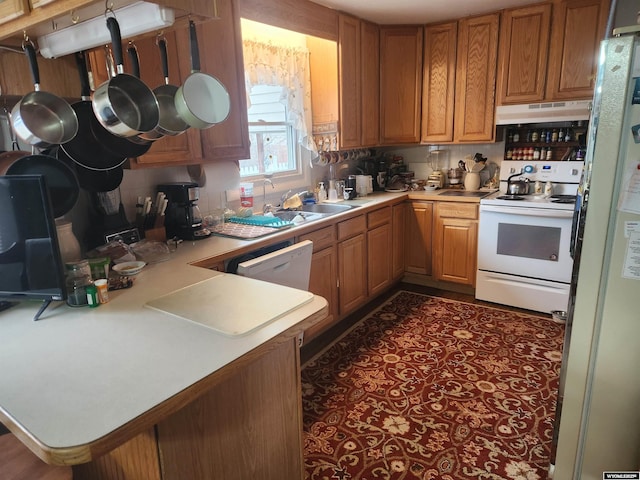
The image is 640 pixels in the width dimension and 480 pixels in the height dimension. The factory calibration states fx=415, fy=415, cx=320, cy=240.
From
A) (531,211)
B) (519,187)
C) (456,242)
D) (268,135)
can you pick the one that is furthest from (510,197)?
(268,135)

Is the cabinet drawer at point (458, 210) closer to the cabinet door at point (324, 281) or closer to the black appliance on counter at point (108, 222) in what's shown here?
the cabinet door at point (324, 281)

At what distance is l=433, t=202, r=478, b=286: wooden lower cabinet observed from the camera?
360cm

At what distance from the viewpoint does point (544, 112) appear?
3328 mm

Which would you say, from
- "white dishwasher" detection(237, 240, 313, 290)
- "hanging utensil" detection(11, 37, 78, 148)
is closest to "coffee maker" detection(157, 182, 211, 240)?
"white dishwasher" detection(237, 240, 313, 290)

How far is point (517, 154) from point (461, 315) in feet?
5.10

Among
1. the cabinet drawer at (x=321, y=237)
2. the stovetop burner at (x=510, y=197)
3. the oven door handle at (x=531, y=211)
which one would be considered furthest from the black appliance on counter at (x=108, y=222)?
the stovetop burner at (x=510, y=197)

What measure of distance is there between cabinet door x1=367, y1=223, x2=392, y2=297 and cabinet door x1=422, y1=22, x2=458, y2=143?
1063 millimetres

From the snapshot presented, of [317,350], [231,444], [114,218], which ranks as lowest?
[317,350]

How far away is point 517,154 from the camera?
12.2ft

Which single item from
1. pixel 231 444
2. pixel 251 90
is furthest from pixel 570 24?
pixel 231 444

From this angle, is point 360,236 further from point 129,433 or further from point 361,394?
point 129,433

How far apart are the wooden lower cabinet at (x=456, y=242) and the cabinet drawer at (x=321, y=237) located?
128 cm

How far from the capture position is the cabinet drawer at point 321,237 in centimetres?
270

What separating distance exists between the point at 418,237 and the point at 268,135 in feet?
5.54
